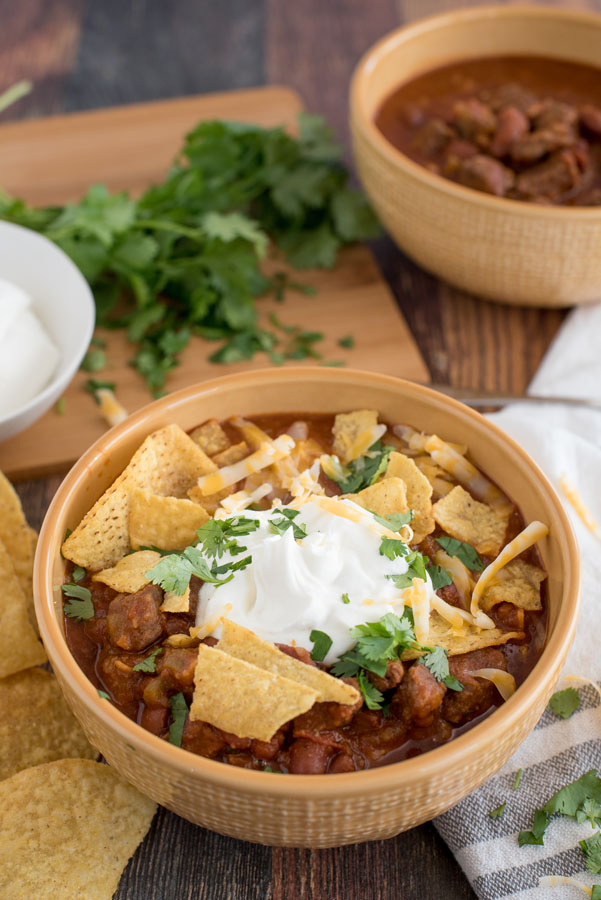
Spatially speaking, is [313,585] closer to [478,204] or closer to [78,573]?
[78,573]

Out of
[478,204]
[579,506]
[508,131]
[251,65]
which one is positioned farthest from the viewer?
[251,65]

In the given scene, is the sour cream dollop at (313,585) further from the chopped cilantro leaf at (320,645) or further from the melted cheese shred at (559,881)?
the melted cheese shred at (559,881)

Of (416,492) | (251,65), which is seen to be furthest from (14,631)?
(251,65)

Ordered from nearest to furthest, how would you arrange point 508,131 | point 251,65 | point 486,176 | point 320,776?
1. point 320,776
2. point 486,176
3. point 508,131
4. point 251,65

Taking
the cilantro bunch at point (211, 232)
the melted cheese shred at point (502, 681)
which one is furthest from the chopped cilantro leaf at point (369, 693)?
the cilantro bunch at point (211, 232)

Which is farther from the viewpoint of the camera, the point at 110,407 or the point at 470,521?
the point at 110,407

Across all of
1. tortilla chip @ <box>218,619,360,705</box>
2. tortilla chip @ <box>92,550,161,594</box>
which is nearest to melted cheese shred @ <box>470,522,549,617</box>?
tortilla chip @ <box>218,619,360,705</box>

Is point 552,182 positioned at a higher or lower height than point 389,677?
higher

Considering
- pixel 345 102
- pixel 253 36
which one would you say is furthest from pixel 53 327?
pixel 253 36
